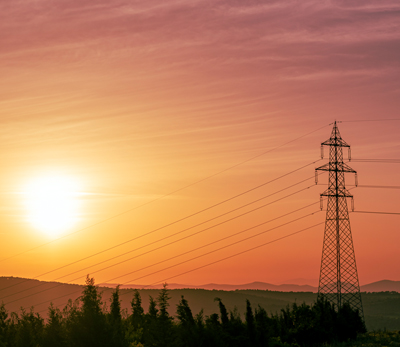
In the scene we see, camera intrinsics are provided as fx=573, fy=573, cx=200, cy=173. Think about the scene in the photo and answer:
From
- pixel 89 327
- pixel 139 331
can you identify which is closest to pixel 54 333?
pixel 89 327

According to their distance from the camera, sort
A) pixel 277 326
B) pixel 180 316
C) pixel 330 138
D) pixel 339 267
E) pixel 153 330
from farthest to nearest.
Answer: pixel 330 138 < pixel 339 267 < pixel 277 326 < pixel 180 316 < pixel 153 330

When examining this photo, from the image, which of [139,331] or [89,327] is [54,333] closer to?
[89,327]

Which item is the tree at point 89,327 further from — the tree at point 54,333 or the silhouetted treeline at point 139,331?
the tree at point 54,333

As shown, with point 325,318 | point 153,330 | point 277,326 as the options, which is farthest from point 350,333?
point 153,330

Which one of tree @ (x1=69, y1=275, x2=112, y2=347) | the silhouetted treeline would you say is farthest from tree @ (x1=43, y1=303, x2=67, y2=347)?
tree @ (x1=69, y1=275, x2=112, y2=347)

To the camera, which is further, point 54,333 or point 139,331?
point 139,331

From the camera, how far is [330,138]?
7612 centimetres

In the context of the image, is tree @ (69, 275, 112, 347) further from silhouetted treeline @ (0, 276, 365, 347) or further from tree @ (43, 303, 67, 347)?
tree @ (43, 303, 67, 347)

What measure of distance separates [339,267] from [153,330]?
122ft

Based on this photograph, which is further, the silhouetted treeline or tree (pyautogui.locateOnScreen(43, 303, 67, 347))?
tree (pyautogui.locateOnScreen(43, 303, 67, 347))

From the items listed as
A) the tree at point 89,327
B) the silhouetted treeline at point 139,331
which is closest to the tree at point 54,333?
the silhouetted treeline at point 139,331

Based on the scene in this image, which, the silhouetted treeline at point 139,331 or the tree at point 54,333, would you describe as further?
the tree at point 54,333

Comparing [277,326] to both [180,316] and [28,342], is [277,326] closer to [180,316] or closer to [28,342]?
[180,316]

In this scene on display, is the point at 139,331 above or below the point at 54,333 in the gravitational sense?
below
